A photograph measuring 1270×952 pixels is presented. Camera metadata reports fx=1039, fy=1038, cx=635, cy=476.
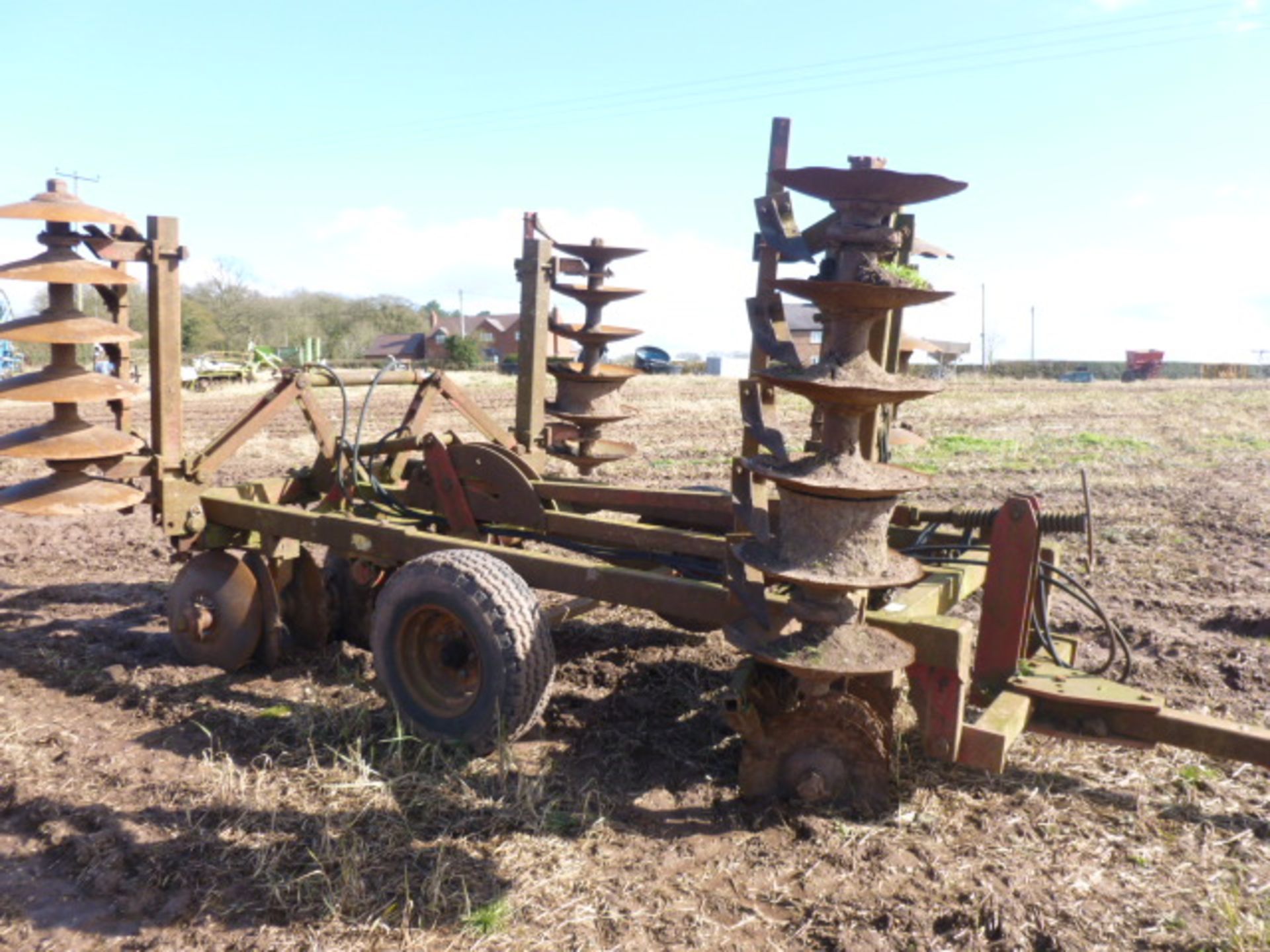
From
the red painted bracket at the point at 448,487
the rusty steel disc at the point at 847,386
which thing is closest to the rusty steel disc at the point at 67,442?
the red painted bracket at the point at 448,487

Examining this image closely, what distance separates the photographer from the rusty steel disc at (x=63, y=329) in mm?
5270

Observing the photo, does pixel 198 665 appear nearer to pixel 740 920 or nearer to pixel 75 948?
pixel 75 948

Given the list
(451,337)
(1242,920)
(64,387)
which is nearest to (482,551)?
(64,387)

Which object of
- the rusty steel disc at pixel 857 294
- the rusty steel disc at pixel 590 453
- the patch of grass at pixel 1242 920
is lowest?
the patch of grass at pixel 1242 920

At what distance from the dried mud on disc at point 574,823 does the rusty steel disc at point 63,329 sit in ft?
5.67

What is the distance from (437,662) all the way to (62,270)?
2836mm

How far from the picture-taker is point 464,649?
4.41m

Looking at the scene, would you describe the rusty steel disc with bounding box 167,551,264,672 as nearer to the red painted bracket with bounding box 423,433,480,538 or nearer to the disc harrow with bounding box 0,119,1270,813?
the disc harrow with bounding box 0,119,1270,813

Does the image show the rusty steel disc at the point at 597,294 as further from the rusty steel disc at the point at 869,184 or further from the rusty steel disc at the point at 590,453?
the rusty steel disc at the point at 869,184

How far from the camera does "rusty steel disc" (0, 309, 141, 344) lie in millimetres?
5270

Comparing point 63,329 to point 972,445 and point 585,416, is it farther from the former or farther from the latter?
point 972,445

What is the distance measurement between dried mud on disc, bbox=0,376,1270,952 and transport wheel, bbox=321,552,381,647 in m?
0.10

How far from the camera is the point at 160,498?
5488 millimetres

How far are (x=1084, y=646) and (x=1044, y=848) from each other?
2652mm
